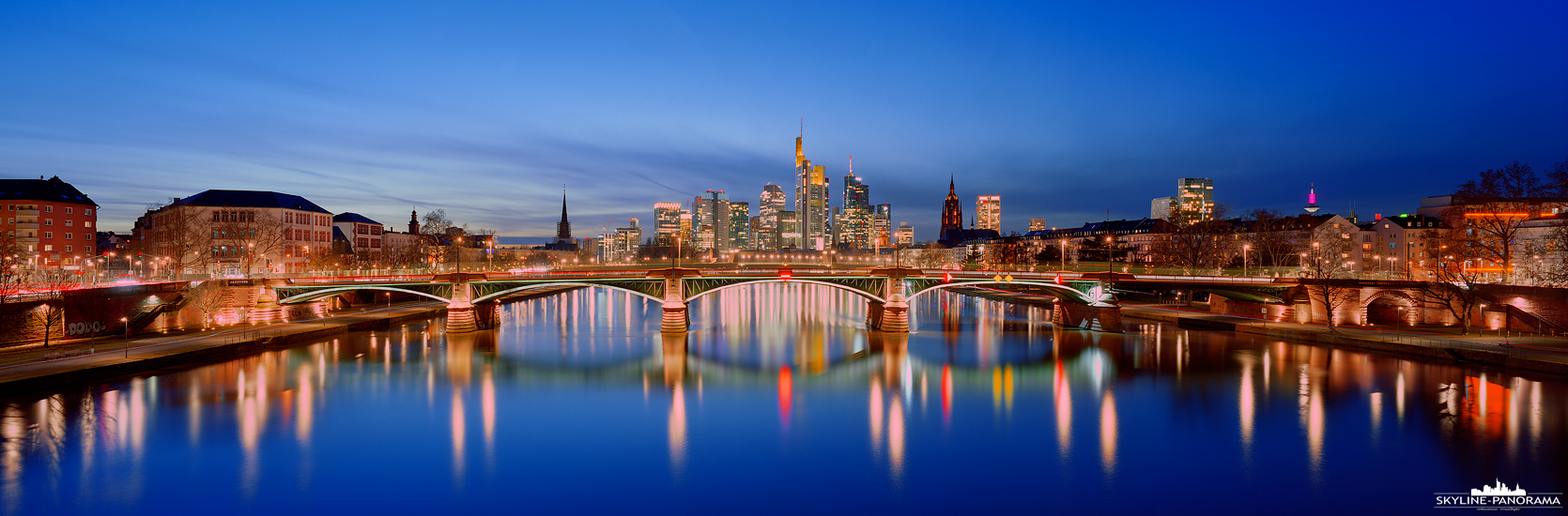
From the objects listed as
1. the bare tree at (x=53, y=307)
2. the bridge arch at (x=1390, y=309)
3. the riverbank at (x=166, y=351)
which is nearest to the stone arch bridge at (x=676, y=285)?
the riverbank at (x=166, y=351)

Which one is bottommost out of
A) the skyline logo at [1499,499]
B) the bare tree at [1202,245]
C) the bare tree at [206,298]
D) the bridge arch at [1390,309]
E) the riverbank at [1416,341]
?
the skyline logo at [1499,499]

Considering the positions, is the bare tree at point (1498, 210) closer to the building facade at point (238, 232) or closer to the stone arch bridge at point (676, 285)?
the stone arch bridge at point (676, 285)

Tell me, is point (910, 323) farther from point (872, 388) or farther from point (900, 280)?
point (872, 388)

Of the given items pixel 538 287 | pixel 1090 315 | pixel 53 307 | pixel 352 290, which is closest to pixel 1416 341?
pixel 1090 315

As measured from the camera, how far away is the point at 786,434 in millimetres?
32281

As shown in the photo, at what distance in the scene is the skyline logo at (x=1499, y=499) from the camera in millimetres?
23059

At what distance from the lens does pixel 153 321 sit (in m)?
55.1

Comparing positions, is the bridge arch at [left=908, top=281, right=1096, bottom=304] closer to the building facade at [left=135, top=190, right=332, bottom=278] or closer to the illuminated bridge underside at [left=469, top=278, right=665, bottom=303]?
the illuminated bridge underside at [left=469, top=278, right=665, bottom=303]

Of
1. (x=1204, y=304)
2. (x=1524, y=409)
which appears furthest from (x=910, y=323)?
(x=1524, y=409)

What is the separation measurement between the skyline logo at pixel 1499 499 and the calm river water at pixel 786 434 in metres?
0.48

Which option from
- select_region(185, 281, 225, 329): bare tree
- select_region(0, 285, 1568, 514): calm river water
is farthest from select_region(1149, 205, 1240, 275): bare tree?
select_region(185, 281, 225, 329): bare tree

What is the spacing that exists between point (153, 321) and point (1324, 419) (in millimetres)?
74125

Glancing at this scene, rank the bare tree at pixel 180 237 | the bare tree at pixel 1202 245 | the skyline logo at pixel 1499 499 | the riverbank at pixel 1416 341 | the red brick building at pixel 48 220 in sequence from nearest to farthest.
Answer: the skyline logo at pixel 1499 499
the riverbank at pixel 1416 341
the bare tree at pixel 180 237
the red brick building at pixel 48 220
the bare tree at pixel 1202 245

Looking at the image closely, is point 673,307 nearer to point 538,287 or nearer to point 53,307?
point 538,287
